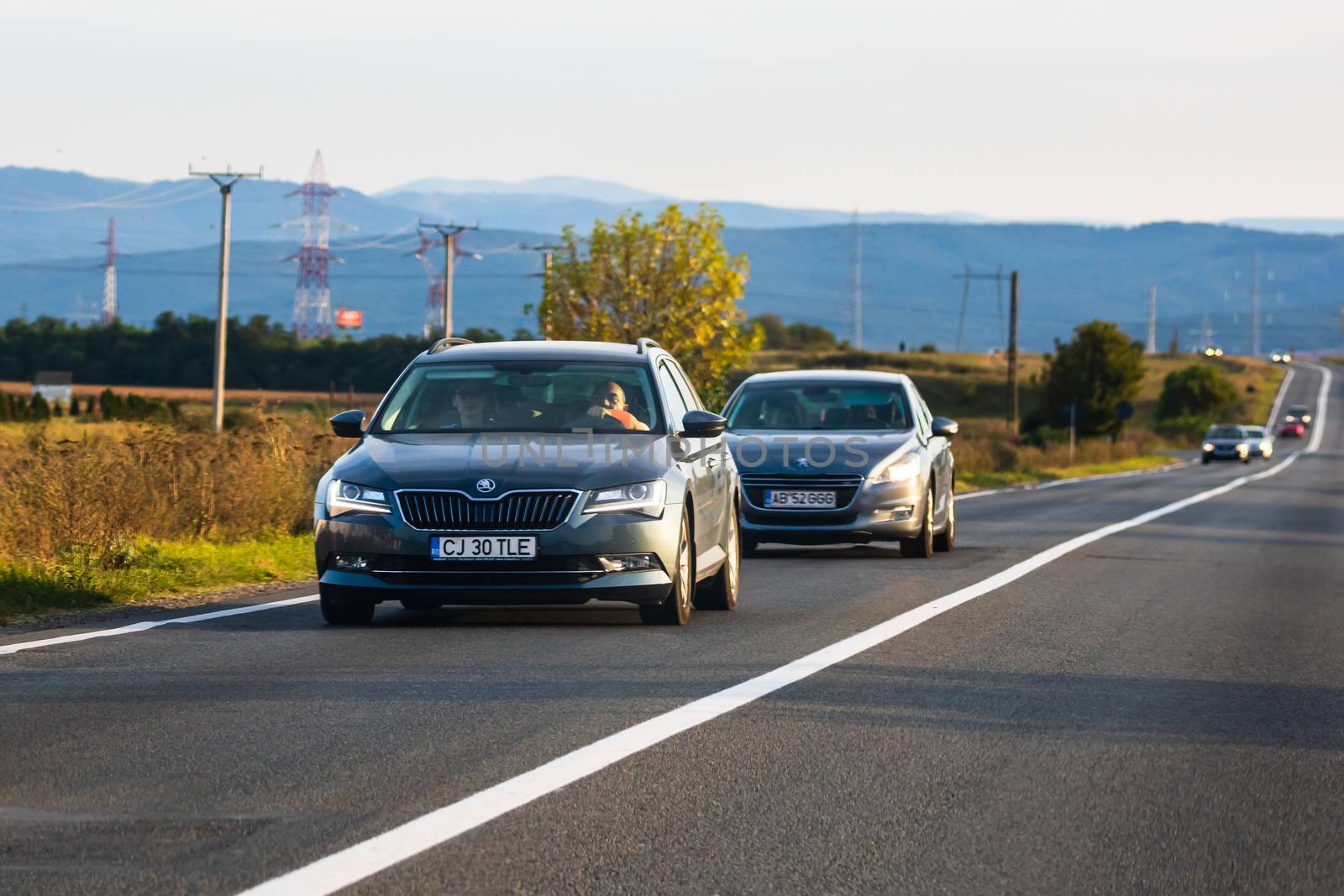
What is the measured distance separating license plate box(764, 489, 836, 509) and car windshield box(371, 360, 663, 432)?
5366 mm

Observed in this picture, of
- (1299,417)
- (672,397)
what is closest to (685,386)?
(672,397)

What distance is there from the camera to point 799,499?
17.3 meters

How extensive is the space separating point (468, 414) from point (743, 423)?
7.08 meters

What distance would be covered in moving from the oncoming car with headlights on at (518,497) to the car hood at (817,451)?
5337 millimetres

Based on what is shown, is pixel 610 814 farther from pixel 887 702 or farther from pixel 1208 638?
pixel 1208 638

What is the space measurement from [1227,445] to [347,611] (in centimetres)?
7654

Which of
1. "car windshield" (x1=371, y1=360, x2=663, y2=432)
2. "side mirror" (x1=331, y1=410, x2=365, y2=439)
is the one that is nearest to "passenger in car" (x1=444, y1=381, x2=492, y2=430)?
"car windshield" (x1=371, y1=360, x2=663, y2=432)

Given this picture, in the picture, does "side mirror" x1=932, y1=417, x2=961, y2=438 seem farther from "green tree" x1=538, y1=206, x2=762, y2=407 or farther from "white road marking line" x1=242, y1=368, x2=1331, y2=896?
"green tree" x1=538, y1=206, x2=762, y2=407

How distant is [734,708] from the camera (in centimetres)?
803

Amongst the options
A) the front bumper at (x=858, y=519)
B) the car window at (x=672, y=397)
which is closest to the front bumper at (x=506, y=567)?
the car window at (x=672, y=397)

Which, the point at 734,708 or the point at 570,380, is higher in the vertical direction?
the point at 570,380

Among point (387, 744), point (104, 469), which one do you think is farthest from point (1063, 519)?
point (387, 744)

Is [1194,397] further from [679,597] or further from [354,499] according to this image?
[354,499]

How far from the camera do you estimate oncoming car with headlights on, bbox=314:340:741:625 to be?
10625mm
